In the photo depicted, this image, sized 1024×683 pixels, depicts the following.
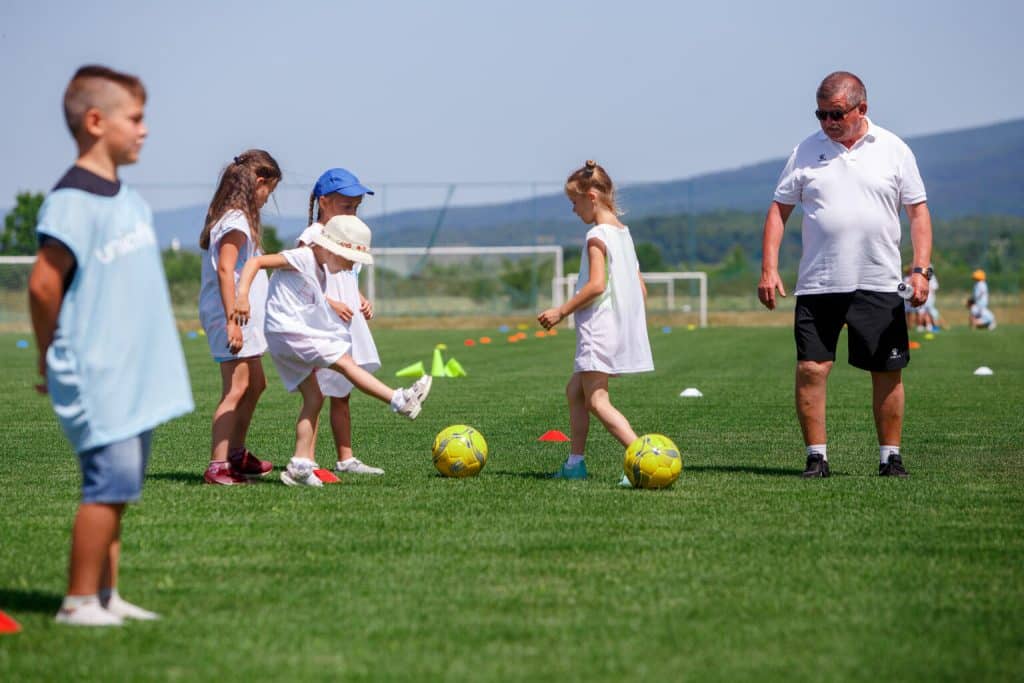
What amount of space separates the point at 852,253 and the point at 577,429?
1.79 metres

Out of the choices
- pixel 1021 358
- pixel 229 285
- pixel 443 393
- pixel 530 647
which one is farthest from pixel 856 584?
pixel 1021 358

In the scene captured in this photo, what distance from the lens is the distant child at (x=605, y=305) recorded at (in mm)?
7523

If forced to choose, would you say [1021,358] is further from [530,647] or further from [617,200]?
[530,647]

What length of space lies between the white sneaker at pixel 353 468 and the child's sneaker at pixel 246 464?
1.32 feet

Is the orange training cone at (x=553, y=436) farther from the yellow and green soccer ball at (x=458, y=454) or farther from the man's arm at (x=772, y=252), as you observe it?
the man's arm at (x=772, y=252)

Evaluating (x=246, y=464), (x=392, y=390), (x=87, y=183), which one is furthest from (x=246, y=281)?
(x=87, y=183)

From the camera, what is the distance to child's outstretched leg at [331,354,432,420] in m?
7.07

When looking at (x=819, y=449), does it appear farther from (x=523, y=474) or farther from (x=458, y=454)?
(x=458, y=454)

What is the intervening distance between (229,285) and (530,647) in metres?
3.76

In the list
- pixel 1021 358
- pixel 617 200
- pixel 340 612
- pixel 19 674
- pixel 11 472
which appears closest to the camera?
pixel 19 674

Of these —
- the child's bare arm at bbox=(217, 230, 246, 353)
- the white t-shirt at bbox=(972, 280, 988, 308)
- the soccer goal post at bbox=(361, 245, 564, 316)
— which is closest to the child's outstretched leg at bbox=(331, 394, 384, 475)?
the child's bare arm at bbox=(217, 230, 246, 353)

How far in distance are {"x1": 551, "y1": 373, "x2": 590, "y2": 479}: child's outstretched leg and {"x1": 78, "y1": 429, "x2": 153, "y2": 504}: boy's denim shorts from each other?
12.4 feet

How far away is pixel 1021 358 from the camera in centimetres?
2175

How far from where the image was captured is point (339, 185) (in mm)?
7766
